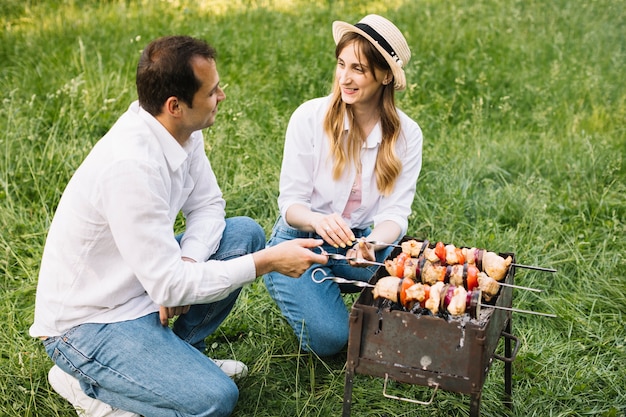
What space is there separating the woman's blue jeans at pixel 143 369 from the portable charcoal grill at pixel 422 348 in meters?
0.66

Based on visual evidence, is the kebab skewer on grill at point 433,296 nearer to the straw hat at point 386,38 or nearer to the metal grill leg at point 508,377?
the metal grill leg at point 508,377

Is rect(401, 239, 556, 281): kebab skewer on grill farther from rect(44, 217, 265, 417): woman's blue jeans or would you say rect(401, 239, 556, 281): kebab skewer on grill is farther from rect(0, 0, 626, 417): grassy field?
rect(44, 217, 265, 417): woman's blue jeans

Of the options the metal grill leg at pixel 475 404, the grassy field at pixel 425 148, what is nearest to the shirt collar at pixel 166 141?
the grassy field at pixel 425 148

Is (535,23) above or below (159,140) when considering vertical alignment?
below

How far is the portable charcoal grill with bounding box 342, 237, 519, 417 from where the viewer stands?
267 centimetres

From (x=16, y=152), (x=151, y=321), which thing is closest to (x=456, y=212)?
(x=151, y=321)

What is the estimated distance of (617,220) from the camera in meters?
5.03

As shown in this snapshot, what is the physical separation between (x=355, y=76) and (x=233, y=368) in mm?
1567

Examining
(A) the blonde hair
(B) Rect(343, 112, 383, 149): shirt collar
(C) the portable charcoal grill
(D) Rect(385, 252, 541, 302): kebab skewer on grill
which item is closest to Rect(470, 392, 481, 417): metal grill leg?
(C) the portable charcoal grill

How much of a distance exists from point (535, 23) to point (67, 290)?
680 centimetres

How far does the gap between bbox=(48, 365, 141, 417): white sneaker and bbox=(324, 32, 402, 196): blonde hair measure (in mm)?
1568

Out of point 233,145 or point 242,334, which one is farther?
point 233,145

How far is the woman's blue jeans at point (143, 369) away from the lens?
9.97ft

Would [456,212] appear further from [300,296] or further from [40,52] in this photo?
[40,52]
